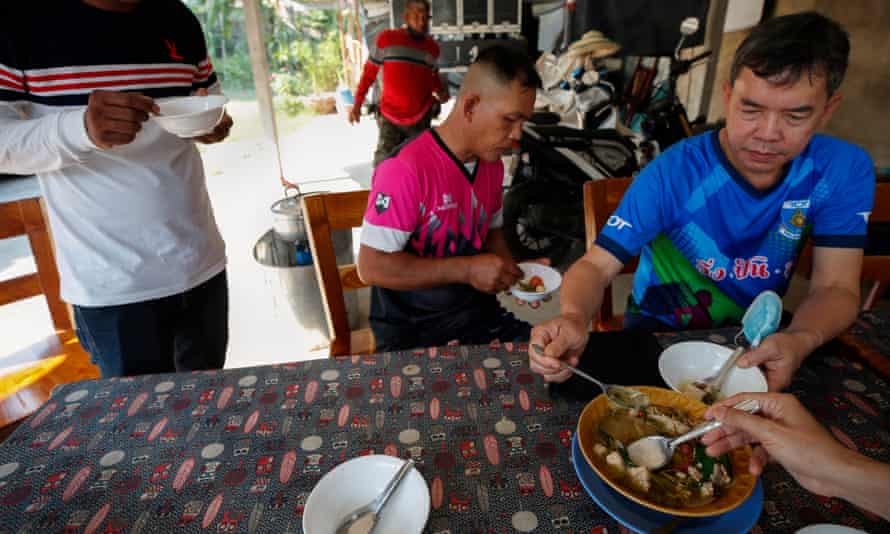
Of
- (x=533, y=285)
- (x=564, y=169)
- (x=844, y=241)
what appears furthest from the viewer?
(x=564, y=169)

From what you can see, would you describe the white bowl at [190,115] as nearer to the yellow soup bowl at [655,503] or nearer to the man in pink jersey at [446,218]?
the man in pink jersey at [446,218]

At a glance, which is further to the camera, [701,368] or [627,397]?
[701,368]

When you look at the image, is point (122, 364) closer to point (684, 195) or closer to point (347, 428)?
point (347, 428)

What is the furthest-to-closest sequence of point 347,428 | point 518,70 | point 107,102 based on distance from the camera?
1. point 518,70
2. point 107,102
3. point 347,428

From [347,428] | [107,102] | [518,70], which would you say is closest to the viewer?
[347,428]

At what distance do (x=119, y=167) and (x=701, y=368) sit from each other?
1537 millimetres

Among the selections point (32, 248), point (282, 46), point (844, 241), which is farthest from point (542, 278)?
point (282, 46)

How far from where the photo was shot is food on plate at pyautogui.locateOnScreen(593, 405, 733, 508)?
0.75 meters

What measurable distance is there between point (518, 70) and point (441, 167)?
0.36 m

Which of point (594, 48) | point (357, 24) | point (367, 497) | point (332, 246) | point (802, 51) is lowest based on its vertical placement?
point (367, 497)

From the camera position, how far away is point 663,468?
80cm

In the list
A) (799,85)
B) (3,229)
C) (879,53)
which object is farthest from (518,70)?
(879,53)

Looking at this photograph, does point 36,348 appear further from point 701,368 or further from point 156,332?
point 701,368

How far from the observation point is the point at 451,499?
0.76 m
